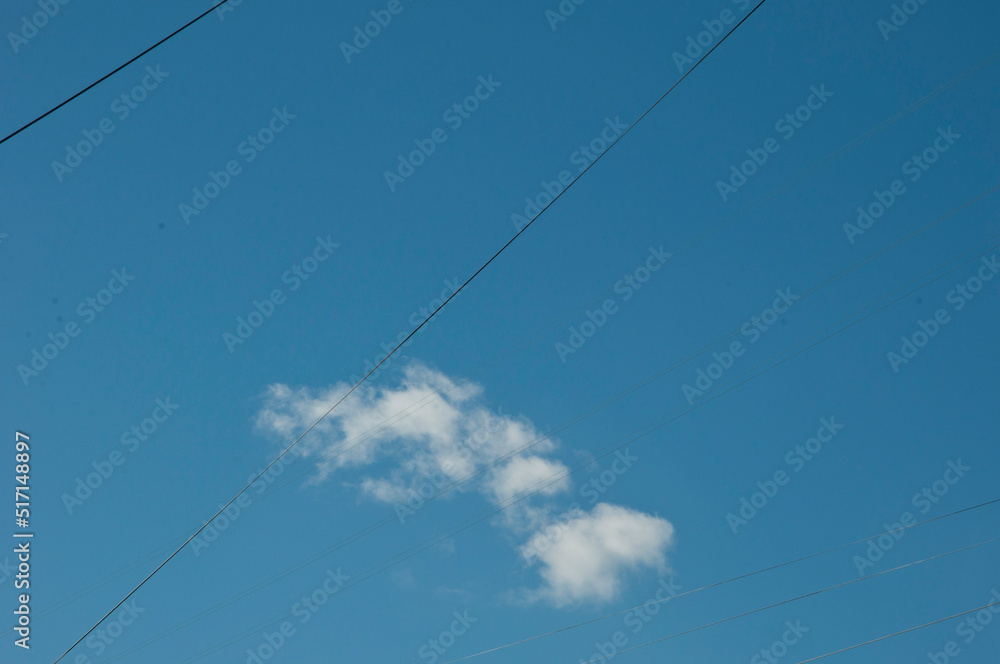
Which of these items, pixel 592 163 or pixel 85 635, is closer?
pixel 85 635

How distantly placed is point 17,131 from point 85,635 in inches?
268

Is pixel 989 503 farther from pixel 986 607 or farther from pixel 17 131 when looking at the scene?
pixel 17 131

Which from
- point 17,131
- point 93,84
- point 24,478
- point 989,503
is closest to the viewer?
point 17,131

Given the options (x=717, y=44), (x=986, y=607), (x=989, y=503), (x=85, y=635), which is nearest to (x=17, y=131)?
(x=85, y=635)

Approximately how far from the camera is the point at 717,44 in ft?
46.7

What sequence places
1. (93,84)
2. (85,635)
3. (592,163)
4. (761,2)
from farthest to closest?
(761,2) → (592,163) → (85,635) → (93,84)

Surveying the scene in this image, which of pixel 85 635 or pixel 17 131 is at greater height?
pixel 17 131

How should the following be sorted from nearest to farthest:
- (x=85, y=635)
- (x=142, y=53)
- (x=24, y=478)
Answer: (x=142, y=53), (x=85, y=635), (x=24, y=478)

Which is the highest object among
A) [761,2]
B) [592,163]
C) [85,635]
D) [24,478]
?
[761,2]

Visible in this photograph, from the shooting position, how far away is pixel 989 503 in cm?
1694

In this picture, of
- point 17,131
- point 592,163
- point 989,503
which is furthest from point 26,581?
point 989,503

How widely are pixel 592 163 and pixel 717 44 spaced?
11.1 feet

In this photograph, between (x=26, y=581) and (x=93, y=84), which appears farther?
→ (x=26, y=581)

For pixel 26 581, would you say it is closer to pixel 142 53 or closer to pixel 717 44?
pixel 142 53
